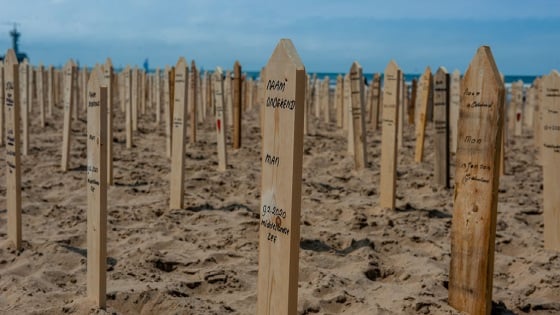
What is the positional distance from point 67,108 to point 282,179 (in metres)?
6.25

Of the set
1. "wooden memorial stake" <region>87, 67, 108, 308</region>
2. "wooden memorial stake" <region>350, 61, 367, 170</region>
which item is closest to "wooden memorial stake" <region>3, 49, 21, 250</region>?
"wooden memorial stake" <region>87, 67, 108, 308</region>

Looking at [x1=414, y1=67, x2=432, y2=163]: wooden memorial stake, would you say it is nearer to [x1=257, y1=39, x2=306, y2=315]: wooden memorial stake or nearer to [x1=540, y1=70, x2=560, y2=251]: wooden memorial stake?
[x1=540, y1=70, x2=560, y2=251]: wooden memorial stake

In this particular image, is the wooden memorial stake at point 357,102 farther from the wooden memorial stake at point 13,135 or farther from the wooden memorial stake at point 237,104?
the wooden memorial stake at point 13,135

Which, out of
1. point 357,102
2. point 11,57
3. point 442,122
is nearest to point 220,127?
point 357,102

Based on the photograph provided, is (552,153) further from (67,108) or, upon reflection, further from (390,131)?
(67,108)

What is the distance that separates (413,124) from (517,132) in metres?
2.82

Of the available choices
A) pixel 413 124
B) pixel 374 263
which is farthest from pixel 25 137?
pixel 413 124

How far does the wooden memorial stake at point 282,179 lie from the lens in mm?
2682

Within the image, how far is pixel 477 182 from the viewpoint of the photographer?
143 inches

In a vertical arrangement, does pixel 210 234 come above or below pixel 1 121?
below

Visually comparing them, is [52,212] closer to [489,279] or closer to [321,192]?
[321,192]

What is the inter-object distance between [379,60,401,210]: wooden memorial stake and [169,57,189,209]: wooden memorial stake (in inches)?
78.5

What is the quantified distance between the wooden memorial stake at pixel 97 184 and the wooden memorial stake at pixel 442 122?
500 cm

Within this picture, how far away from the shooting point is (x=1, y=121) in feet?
33.9
